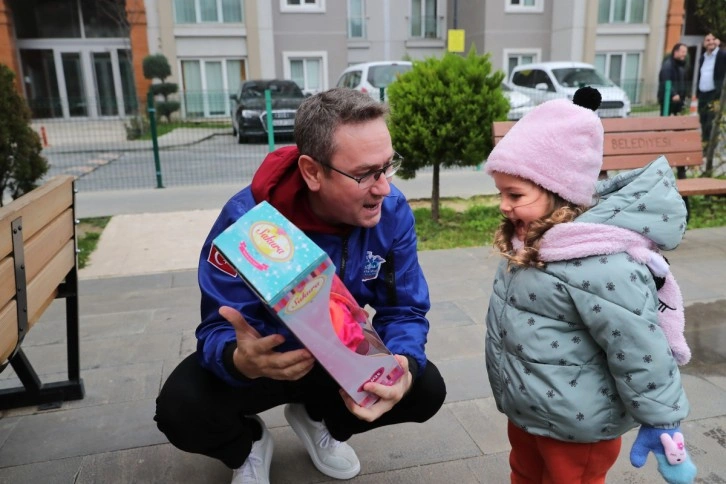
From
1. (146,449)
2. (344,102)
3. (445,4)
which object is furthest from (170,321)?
(445,4)

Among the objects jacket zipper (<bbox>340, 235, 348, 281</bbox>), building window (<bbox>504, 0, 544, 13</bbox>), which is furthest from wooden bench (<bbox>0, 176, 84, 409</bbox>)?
building window (<bbox>504, 0, 544, 13</bbox>)

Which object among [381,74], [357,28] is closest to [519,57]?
[357,28]

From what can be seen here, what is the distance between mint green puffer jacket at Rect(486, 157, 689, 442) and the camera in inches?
58.9

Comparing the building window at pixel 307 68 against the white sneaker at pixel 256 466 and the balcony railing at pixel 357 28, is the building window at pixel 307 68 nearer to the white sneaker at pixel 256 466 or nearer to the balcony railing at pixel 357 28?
the balcony railing at pixel 357 28

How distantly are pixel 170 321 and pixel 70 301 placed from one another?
3.48 feet

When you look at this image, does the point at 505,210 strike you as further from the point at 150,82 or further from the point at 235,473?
the point at 150,82

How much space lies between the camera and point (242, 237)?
1301 mm

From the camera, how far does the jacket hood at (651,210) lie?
156 centimetres

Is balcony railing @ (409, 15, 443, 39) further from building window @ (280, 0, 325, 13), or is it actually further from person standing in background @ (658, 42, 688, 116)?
person standing in background @ (658, 42, 688, 116)

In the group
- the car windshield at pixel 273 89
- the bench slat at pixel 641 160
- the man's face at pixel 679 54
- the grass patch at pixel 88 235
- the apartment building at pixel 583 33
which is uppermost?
the apartment building at pixel 583 33

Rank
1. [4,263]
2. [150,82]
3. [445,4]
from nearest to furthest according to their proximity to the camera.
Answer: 1. [4,263]
2. [150,82]
3. [445,4]

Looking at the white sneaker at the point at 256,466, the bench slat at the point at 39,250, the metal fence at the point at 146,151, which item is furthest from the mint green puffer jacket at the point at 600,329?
the metal fence at the point at 146,151

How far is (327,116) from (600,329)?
3.15 ft

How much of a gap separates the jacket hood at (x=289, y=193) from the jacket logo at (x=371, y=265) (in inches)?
5.1
